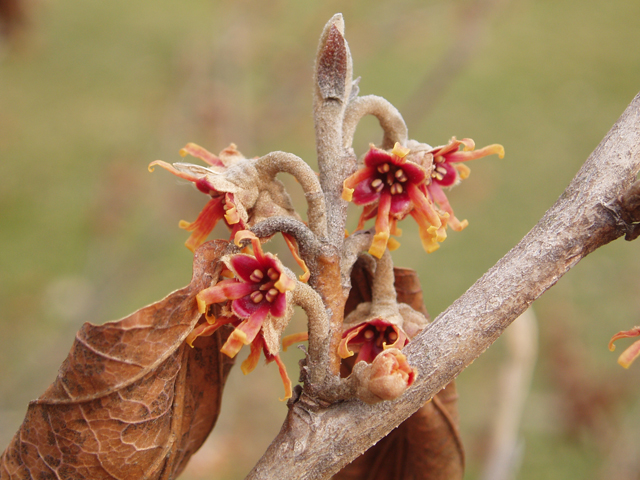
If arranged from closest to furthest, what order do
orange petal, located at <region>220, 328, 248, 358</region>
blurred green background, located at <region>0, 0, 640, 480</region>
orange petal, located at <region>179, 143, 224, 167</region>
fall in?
orange petal, located at <region>220, 328, 248, 358</region>
orange petal, located at <region>179, 143, 224, 167</region>
blurred green background, located at <region>0, 0, 640, 480</region>

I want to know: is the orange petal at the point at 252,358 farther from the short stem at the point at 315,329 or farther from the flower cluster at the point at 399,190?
the flower cluster at the point at 399,190

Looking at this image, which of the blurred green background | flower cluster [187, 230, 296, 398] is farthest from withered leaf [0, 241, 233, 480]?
the blurred green background

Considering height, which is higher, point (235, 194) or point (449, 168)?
point (449, 168)

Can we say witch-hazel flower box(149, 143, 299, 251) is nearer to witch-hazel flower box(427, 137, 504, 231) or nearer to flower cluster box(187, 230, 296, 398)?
flower cluster box(187, 230, 296, 398)

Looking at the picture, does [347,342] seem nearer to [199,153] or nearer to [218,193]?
[218,193]

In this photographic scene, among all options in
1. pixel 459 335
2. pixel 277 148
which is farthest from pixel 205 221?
pixel 277 148

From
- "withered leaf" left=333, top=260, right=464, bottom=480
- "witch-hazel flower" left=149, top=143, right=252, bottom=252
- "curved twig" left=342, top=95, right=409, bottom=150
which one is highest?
"curved twig" left=342, top=95, right=409, bottom=150

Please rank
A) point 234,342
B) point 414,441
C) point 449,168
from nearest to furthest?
point 234,342, point 449,168, point 414,441

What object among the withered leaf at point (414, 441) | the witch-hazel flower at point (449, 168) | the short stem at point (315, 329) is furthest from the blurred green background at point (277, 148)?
the short stem at point (315, 329)
